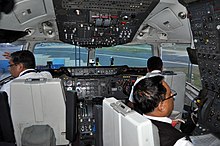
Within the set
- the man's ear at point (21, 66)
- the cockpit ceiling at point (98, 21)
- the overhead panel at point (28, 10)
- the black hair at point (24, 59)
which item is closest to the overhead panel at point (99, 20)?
the cockpit ceiling at point (98, 21)

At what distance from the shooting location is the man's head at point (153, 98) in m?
1.52

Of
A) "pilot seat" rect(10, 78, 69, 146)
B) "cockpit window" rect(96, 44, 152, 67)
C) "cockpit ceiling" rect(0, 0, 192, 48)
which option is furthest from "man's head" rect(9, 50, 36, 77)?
"cockpit window" rect(96, 44, 152, 67)

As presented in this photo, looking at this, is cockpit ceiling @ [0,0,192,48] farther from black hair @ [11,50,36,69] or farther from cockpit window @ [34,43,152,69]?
black hair @ [11,50,36,69]

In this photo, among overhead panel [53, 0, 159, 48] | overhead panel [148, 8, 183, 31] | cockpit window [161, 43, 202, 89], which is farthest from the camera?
cockpit window [161, 43, 202, 89]

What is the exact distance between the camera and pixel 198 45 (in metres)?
3.08

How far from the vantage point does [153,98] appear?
152 centimetres

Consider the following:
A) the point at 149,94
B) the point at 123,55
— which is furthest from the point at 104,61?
the point at 149,94

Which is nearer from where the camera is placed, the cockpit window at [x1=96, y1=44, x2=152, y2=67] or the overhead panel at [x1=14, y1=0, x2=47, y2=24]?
the overhead panel at [x1=14, y1=0, x2=47, y2=24]

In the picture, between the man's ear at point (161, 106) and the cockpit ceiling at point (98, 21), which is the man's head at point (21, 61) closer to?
the cockpit ceiling at point (98, 21)

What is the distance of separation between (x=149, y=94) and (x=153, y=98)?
3cm

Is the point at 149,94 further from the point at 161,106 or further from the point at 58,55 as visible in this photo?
the point at 58,55

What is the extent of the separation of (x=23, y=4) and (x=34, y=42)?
180cm

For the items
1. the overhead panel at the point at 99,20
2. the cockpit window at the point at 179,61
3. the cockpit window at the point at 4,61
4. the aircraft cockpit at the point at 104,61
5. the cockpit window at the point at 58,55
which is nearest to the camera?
the aircraft cockpit at the point at 104,61

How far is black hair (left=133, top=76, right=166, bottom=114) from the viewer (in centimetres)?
152
